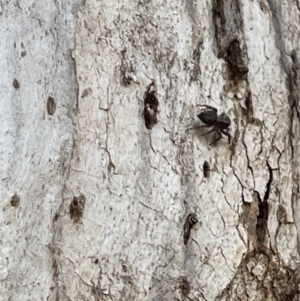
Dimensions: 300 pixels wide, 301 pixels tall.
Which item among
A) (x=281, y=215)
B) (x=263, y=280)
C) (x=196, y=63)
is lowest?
(x=263, y=280)

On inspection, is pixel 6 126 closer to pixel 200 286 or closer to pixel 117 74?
pixel 117 74

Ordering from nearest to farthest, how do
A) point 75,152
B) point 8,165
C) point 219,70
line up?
point 8,165
point 75,152
point 219,70

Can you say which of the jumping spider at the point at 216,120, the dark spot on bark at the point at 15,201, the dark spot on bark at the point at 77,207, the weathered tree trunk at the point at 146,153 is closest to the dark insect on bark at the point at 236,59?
the weathered tree trunk at the point at 146,153

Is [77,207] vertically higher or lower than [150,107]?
lower

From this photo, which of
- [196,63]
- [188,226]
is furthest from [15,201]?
[196,63]

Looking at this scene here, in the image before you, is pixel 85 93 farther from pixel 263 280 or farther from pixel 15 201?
pixel 263 280

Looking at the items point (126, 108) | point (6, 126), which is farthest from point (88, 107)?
point (6, 126)
